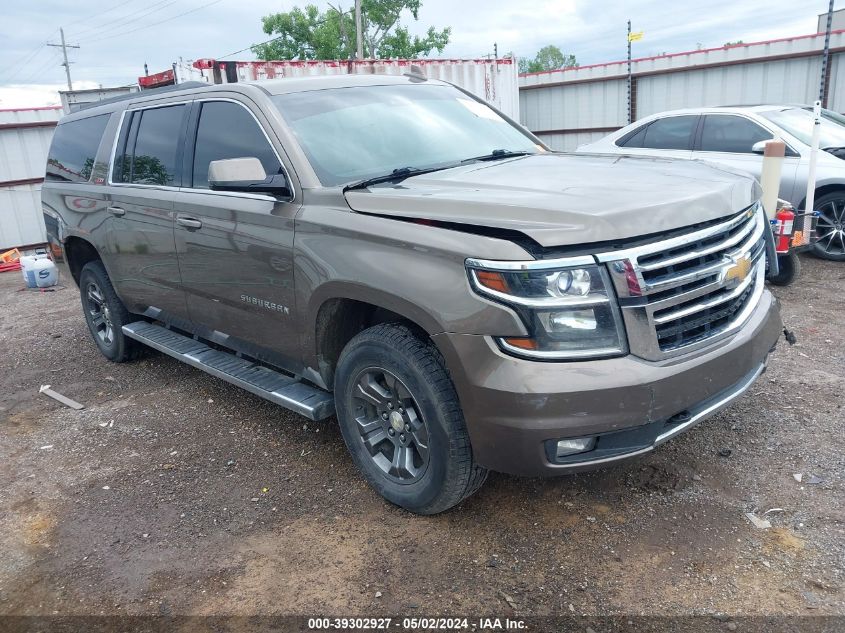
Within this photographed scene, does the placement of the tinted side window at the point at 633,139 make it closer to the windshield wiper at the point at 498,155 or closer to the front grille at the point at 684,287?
the windshield wiper at the point at 498,155

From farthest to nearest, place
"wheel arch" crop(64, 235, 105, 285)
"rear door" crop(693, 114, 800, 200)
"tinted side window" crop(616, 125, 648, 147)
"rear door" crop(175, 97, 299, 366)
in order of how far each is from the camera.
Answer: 1. "tinted side window" crop(616, 125, 648, 147)
2. "rear door" crop(693, 114, 800, 200)
3. "wheel arch" crop(64, 235, 105, 285)
4. "rear door" crop(175, 97, 299, 366)

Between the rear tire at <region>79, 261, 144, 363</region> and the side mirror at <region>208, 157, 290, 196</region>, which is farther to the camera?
the rear tire at <region>79, 261, 144, 363</region>

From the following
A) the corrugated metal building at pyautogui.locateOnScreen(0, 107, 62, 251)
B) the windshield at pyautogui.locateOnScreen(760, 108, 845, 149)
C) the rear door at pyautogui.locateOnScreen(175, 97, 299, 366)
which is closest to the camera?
the rear door at pyautogui.locateOnScreen(175, 97, 299, 366)

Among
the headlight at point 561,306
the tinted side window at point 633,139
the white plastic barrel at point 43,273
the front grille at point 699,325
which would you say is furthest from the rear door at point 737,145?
the white plastic barrel at point 43,273

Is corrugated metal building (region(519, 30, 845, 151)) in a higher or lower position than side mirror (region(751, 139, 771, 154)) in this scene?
higher

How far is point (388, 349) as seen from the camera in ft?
9.83

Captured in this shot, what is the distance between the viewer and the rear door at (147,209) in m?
4.41

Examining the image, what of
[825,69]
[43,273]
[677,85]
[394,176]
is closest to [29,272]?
[43,273]

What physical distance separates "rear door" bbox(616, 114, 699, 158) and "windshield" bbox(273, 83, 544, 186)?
15.2 ft

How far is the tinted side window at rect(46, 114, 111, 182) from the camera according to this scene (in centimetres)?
542

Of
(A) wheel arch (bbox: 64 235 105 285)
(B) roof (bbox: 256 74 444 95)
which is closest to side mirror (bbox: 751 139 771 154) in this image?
(B) roof (bbox: 256 74 444 95)

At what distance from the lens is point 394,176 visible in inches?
135

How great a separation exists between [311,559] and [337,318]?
3.71 ft

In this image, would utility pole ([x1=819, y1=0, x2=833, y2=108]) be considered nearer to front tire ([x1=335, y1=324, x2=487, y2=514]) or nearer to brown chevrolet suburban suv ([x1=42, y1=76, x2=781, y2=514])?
brown chevrolet suburban suv ([x1=42, y1=76, x2=781, y2=514])
